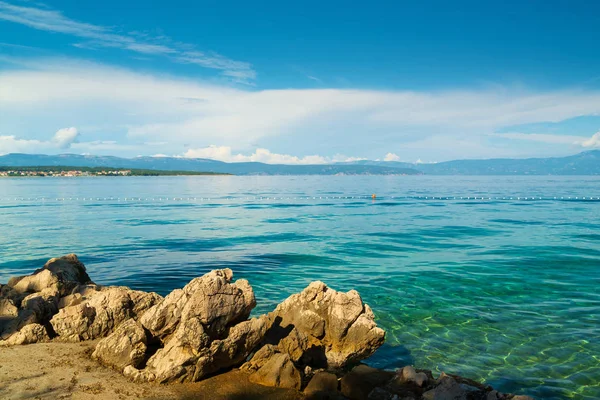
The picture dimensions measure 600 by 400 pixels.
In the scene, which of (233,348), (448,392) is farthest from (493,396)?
(233,348)

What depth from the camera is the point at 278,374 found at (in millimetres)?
9797

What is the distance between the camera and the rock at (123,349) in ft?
32.6

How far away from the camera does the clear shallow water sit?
12.8 meters

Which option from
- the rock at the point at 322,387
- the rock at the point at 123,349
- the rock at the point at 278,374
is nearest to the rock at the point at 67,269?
the rock at the point at 123,349

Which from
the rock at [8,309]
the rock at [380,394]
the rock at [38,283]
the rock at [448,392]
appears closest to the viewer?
the rock at [448,392]

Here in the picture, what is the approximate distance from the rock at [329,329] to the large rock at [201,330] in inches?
47.3

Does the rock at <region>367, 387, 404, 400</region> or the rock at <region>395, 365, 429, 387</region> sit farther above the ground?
the rock at <region>395, 365, 429, 387</region>

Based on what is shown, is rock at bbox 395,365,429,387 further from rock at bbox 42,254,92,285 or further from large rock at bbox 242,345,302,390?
rock at bbox 42,254,92,285

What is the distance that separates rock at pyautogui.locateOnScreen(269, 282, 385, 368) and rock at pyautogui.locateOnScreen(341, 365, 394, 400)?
145cm

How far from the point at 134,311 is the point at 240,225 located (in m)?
31.7

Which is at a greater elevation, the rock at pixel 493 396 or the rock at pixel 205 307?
the rock at pixel 205 307

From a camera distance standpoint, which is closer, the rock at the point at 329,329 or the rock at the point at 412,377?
the rock at the point at 412,377

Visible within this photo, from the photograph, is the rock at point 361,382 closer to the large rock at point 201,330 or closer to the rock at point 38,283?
the large rock at point 201,330

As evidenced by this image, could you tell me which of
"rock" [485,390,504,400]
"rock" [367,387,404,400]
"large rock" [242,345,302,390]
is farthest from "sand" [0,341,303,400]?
"rock" [485,390,504,400]
